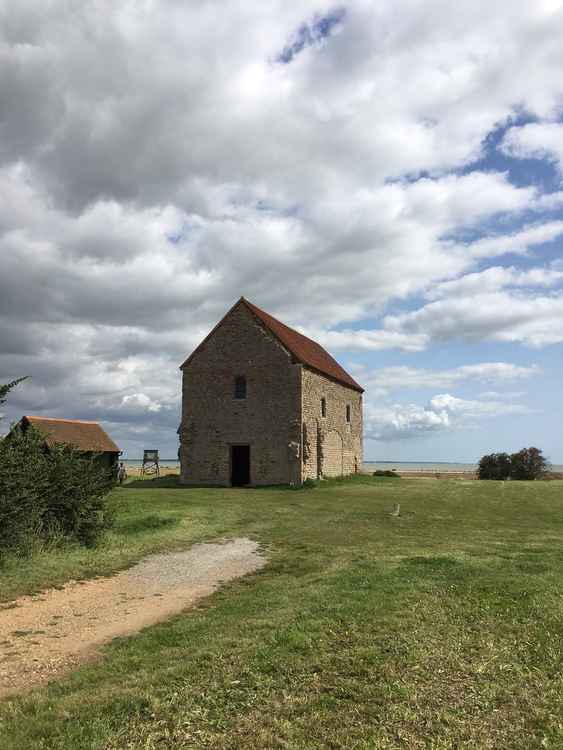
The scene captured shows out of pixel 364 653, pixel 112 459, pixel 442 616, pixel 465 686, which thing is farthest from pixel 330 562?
pixel 112 459

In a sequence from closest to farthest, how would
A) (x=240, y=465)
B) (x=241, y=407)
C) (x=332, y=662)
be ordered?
(x=332, y=662)
(x=241, y=407)
(x=240, y=465)

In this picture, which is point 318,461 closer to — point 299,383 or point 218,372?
point 299,383

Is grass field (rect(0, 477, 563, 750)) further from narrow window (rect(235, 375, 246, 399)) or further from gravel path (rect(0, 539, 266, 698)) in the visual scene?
narrow window (rect(235, 375, 246, 399))

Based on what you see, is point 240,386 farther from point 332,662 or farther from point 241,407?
point 332,662

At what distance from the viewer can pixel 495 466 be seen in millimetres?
42938

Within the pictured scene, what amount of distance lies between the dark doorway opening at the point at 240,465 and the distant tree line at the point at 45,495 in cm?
1671

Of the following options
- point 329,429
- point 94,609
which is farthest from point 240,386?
point 94,609

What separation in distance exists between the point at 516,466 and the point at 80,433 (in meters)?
30.3

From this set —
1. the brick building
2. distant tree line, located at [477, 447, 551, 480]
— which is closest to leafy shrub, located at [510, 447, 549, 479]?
distant tree line, located at [477, 447, 551, 480]

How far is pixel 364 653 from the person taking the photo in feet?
19.4

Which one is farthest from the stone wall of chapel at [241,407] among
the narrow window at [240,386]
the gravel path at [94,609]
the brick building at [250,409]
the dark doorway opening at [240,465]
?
the gravel path at [94,609]

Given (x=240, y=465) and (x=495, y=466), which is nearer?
(x=240, y=465)

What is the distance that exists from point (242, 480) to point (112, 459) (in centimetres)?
827

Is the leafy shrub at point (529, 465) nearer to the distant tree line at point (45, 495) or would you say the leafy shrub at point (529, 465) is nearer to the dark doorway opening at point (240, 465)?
the dark doorway opening at point (240, 465)
